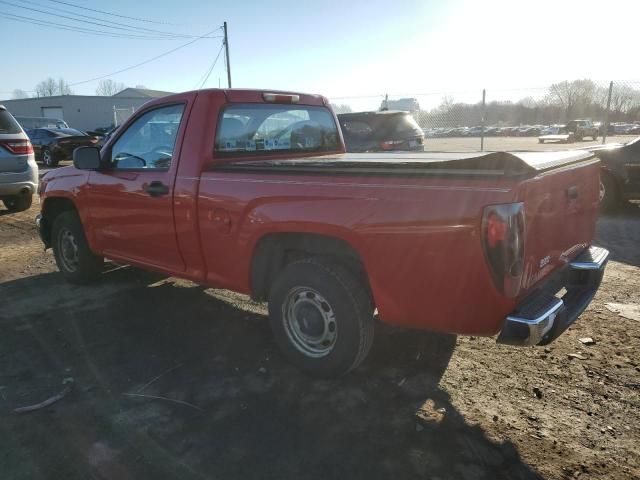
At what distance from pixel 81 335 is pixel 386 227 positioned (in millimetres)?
2822

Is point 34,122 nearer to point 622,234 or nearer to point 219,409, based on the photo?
point 622,234

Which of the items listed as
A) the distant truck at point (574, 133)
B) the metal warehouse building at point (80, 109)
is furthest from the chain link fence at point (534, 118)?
the metal warehouse building at point (80, 109)

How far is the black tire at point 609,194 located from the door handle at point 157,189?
285 inches

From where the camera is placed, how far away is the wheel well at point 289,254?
2975 millimetres

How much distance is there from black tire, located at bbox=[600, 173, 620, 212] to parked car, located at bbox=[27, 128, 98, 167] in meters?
17.4

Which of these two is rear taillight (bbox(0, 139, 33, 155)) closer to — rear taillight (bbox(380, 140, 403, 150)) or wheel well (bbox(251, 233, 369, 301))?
rear taillight (bbox(380, 140, 403, 150))

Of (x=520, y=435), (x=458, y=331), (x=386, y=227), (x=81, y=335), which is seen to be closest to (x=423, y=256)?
(x=386, y=227)

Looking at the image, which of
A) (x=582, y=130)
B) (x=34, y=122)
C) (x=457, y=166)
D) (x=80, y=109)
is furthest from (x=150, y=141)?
(x=80, y=109)

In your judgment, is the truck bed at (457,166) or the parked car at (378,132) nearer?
the truck bed at (457,166)

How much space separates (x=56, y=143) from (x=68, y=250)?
1587cm

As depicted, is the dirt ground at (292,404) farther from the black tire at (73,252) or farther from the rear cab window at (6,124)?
the rear cab window at (6,124)

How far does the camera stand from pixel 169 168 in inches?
145

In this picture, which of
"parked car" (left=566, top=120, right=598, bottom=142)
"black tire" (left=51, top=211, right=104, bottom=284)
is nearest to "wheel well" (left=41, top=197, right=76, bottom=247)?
"black tire" (left=51, top=211, right=104, bottom=284)

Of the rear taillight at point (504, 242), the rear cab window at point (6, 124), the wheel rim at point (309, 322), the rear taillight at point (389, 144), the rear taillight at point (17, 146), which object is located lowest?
the wheel rim at point (309, 322)
